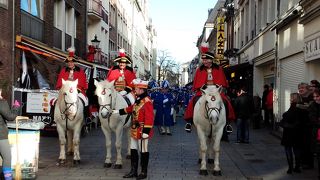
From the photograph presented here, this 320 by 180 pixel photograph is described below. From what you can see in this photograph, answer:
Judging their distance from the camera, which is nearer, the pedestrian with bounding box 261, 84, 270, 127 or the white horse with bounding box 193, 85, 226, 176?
the white horse with bounding box 193, 85, 226, 176

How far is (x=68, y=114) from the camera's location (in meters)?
10.8

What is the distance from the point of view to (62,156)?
11.2m

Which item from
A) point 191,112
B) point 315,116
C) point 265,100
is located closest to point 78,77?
point 191,112

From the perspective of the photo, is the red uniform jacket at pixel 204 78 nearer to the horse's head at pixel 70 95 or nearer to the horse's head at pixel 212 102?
the horse's head at pixel 212 102

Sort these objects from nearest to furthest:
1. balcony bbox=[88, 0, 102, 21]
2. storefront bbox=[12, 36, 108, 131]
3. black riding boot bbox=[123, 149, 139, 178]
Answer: black riding boot bbox=[123, 149, 139, 178] → storefront bbox=[12, 36, 108, 131] → balcony bbox=[88, 0, 102, 21]

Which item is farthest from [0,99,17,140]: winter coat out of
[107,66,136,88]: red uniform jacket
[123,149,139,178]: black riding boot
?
[107,66,136,88]: red uniform jacket

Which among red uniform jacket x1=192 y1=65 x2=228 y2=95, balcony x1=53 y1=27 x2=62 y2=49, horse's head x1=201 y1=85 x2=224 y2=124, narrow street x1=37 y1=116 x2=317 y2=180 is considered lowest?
narrow street x1=37 y1=116 x2=317 y2=180

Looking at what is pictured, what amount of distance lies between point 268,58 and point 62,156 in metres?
15.6

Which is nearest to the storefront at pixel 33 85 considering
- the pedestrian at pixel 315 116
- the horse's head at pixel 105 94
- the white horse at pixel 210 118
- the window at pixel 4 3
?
the window at pixel 4 3

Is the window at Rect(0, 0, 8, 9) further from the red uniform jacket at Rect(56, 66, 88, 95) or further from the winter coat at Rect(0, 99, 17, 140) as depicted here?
the winter coat at Rect(0, 99, 17, 140)

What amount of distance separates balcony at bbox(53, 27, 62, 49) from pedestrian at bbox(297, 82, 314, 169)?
53.4ft

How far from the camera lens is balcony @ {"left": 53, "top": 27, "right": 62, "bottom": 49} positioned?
997 inches

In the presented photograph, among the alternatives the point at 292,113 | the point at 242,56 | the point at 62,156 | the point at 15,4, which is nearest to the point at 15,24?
the point at 15,4

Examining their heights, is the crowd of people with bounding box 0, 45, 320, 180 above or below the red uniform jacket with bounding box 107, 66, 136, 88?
below
